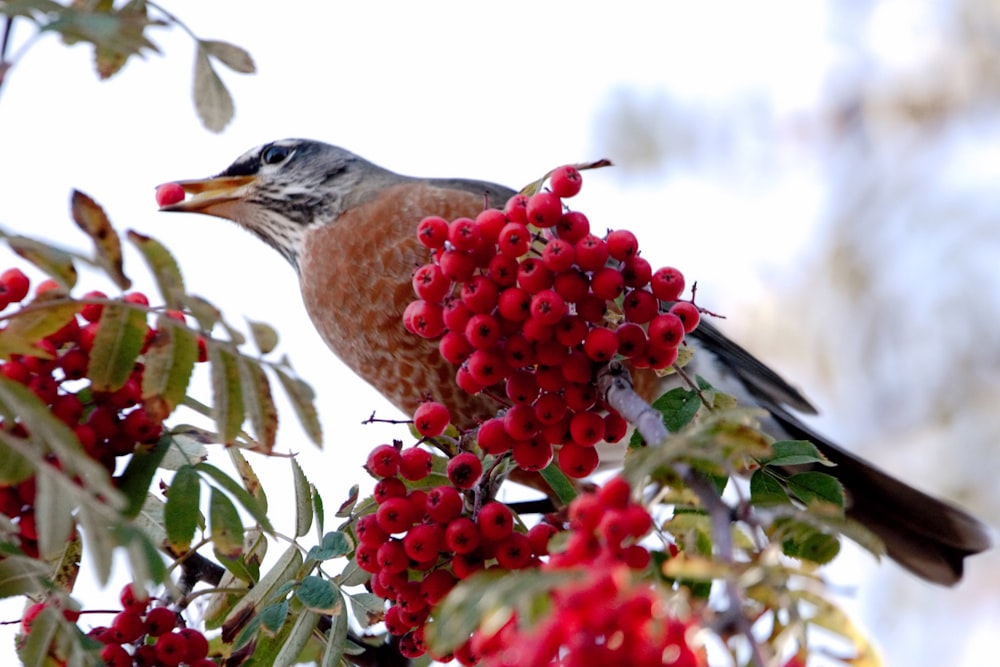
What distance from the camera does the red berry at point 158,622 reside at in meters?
1.60

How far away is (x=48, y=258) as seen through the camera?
1.26 meters

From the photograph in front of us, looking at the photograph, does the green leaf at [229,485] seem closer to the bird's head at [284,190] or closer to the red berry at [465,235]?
the red berry at [465,235]

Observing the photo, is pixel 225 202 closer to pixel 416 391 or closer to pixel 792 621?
pixel 416 391

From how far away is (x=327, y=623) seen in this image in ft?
5.99

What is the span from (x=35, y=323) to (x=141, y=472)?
0.24 meters

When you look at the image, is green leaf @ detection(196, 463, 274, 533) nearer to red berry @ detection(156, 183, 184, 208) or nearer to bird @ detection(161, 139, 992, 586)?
bird @ detection(161, 139, 992, 586)

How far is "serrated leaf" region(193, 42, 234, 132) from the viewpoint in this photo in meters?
1.68

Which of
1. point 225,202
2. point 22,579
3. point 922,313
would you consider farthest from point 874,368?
point 22,579

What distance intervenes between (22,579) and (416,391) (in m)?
1.46

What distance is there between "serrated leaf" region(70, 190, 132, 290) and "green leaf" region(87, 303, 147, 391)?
0.09 meters

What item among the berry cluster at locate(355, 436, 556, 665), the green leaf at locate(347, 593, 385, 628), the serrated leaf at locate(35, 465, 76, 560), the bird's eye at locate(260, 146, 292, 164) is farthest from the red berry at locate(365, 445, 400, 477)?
the bird's eye at locate(260, 146, 292, 164)

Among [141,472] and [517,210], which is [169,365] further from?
[517,210]

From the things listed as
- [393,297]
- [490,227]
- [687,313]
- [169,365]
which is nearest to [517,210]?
[490,227]

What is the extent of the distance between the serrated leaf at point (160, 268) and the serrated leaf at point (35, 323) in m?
0.09
